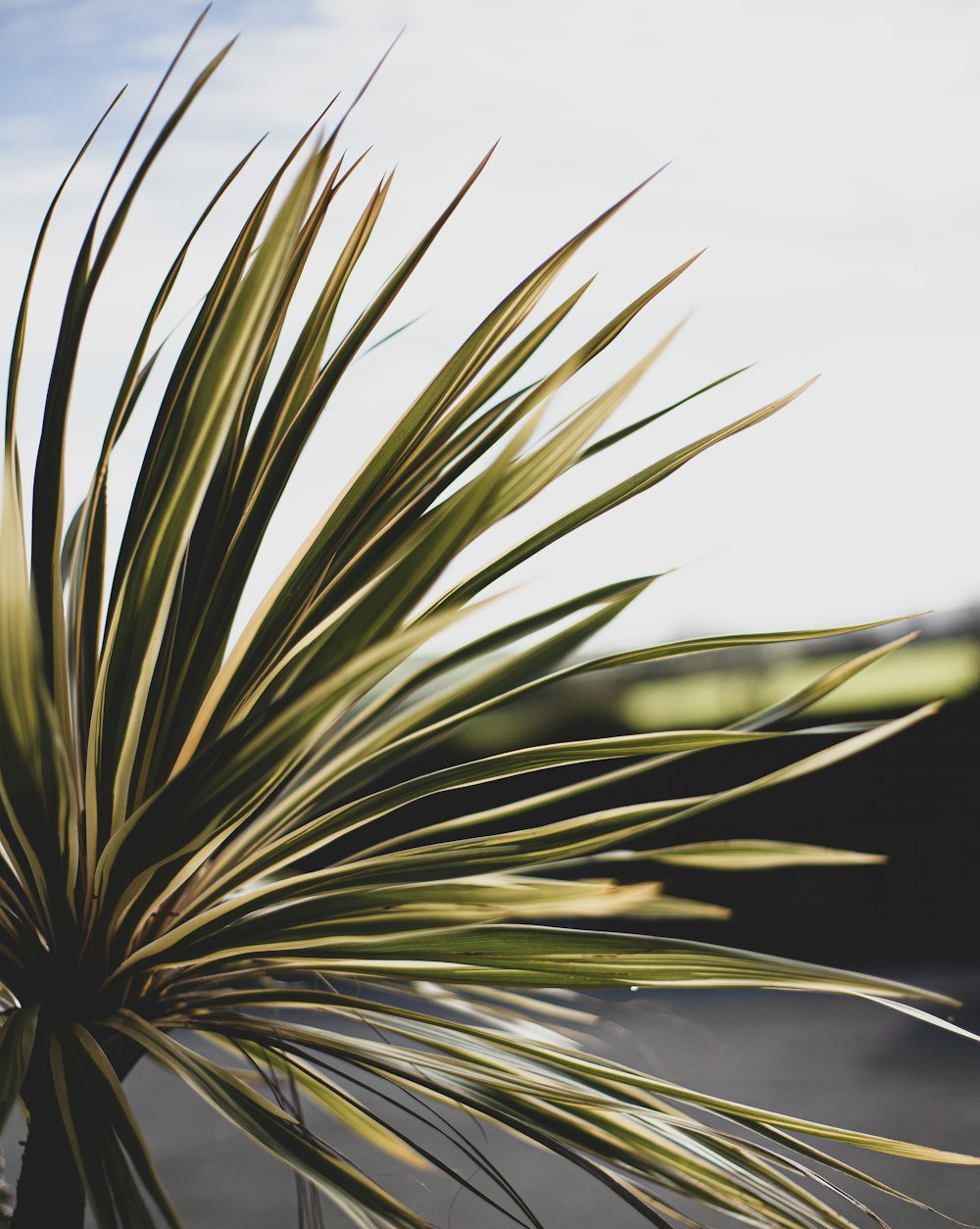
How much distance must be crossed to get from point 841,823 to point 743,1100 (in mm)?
2101

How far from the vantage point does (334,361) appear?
80cm

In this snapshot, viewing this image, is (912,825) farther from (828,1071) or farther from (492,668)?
(492,668)

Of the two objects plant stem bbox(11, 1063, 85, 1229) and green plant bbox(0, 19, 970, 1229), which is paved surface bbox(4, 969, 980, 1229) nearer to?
green plant bbox(0, 19, 970, 1229)

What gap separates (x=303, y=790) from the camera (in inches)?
31.7

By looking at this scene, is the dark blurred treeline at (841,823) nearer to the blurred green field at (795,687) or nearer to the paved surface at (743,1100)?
the blurred green field at (795,687)

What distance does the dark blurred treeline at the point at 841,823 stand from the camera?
458 cm

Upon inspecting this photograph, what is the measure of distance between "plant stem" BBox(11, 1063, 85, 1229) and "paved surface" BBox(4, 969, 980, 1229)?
1.02m

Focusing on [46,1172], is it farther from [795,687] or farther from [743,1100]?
[795,687]

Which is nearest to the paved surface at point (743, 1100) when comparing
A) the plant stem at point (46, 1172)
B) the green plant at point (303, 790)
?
the green plant at point (303, 790)

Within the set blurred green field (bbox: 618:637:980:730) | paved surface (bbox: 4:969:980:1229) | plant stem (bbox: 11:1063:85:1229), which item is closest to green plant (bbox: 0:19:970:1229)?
plant stem (bbox: 11:1063:85:1229)

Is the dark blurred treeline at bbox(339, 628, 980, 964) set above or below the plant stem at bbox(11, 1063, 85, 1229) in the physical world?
above

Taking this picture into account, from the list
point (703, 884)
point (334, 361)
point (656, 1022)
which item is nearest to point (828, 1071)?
point (656, 1022)

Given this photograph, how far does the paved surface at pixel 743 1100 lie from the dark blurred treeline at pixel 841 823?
39 centimetres

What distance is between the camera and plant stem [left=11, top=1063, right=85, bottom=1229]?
0.66 meters
